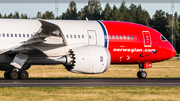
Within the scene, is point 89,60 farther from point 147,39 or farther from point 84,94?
point 147,39

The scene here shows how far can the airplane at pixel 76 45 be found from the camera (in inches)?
750

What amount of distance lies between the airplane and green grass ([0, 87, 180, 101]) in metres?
4.04

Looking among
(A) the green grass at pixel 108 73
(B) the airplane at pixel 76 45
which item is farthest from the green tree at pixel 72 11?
(B) the airplane at pixel 76 45

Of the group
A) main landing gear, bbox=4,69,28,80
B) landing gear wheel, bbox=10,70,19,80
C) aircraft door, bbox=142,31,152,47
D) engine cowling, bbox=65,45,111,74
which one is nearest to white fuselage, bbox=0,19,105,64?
main landing gear, bbox=4,69,28,80

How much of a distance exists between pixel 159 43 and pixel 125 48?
2.97 metres

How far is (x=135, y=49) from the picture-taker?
23.5 metres

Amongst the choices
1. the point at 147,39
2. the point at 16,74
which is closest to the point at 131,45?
the point at 147,39

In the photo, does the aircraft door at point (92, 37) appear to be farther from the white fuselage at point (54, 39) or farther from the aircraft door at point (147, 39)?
the aircraft door at point (147, 39)

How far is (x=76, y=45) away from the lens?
2228 cm

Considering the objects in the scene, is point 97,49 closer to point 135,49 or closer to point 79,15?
point 135,49

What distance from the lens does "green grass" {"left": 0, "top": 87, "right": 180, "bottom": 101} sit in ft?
41.2

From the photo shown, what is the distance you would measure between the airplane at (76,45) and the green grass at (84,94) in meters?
4.04

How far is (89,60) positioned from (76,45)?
3737 mm

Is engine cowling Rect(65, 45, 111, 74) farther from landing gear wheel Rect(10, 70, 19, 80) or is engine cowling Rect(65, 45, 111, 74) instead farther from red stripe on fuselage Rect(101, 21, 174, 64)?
landing gear wheel Rect(10, 70, 19, 80)
